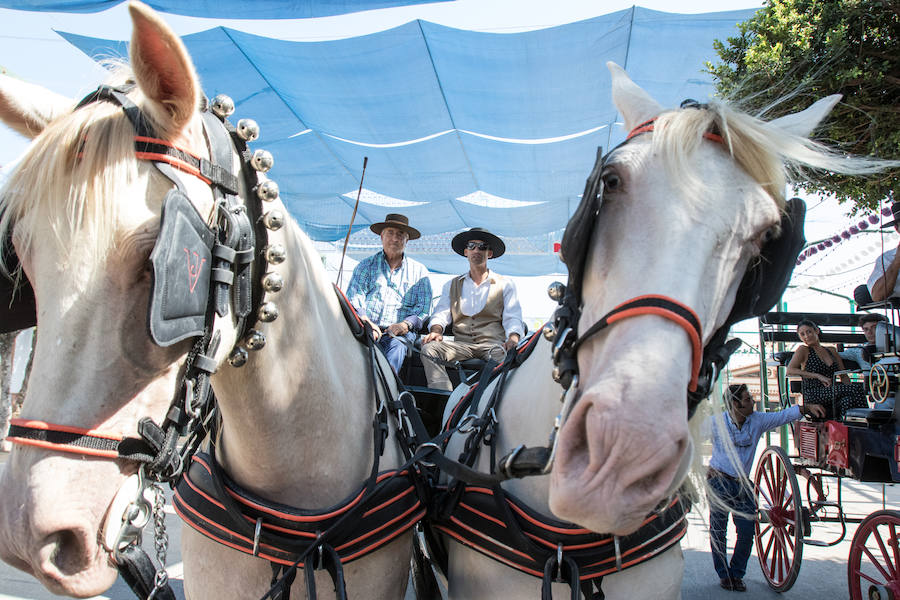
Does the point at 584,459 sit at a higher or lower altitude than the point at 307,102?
lower

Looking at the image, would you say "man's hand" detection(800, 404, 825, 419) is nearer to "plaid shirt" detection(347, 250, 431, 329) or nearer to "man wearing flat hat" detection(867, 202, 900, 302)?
"man wearing flat hat" detection(867, 202, 900, 302)

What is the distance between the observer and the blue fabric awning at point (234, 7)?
4797 millimetres

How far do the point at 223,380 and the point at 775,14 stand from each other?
2826 mm

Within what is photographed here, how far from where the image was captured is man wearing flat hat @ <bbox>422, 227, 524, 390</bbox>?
3165 millimetres

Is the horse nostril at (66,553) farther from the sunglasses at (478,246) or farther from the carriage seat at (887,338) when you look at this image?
the carriage seat at (887,338)

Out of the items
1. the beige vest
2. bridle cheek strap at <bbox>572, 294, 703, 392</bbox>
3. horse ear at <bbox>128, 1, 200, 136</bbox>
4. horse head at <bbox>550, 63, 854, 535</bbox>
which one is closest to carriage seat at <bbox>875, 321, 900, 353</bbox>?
the beige vest

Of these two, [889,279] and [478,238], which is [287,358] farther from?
[889,279]

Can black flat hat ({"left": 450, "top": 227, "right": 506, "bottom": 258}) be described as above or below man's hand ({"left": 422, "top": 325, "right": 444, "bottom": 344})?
above

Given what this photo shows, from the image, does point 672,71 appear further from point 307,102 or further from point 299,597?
point 299,597

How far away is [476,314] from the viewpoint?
335 cm

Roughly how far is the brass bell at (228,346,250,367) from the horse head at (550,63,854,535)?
0.71 metres

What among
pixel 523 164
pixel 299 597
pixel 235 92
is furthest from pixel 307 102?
pixel 299 597

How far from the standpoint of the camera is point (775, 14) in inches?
104

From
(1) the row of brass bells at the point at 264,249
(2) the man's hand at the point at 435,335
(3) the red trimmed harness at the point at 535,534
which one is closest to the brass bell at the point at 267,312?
(1) the row of brass bells at the point at 264,249
